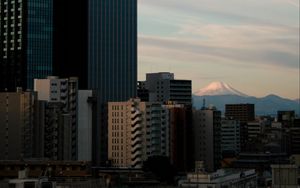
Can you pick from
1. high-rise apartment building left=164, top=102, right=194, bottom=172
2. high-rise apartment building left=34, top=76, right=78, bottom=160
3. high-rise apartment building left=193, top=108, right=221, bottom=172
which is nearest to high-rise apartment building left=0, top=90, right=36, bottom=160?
high-rise apartment building left=34, top=76, right=78, bottom=160

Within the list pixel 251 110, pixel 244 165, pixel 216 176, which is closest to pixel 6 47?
pixel 244 165

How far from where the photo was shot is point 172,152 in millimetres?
96188

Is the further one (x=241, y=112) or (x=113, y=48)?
(x=241, y=112)

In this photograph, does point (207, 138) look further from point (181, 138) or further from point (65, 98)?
point (65, 98)

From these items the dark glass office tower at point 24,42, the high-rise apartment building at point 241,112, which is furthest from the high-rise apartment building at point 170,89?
the dark glass office tower at point 24,42

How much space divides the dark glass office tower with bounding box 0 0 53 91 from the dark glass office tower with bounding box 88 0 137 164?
18.7 meters

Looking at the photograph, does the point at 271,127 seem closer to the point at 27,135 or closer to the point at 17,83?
the point at 17,83

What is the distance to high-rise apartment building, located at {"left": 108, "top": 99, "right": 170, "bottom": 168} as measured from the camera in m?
90.5

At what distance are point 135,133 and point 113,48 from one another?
1828 inches

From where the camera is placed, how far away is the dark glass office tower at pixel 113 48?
131875mm

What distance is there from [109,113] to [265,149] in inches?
1545

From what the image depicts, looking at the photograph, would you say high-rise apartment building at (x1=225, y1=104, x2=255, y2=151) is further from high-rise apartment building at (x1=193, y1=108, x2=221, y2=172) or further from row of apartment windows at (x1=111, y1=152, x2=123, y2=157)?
row of apartment windows at (x1=111, y1=152, x2=123, y2=157)

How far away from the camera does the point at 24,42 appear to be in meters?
110

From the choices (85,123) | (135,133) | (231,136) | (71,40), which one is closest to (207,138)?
(135,133)
